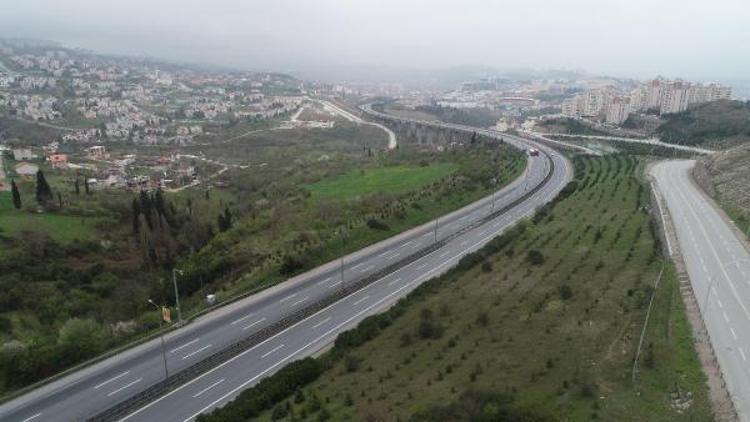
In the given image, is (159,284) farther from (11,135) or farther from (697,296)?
(11,135)

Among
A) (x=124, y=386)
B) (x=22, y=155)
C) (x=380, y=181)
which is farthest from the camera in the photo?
(x=22, y=155)

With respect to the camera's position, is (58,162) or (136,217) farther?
(58,162)

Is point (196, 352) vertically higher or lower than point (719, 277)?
lower

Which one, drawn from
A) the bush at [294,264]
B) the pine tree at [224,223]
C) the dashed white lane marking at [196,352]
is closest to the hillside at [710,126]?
the bush at [294,264]

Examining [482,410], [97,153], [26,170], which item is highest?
[482,410]

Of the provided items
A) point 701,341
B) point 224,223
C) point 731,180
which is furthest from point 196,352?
point 731,180

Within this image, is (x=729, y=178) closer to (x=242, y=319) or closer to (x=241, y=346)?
(x=242, y=319)

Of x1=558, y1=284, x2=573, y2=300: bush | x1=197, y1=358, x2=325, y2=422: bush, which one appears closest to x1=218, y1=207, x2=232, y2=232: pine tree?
x1=197, y1=358, x2=325, y2=422: bush
